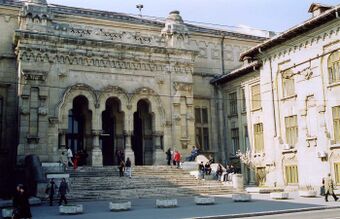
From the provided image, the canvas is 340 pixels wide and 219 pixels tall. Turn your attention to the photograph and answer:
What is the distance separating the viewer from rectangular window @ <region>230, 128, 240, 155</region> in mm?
37812

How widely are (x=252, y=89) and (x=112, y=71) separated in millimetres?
11276

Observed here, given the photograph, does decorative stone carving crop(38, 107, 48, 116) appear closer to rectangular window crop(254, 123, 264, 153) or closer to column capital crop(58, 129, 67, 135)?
column capital crop(58, 129, 67, 135)

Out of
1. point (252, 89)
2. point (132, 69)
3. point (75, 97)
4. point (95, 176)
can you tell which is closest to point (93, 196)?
point (95, 176)

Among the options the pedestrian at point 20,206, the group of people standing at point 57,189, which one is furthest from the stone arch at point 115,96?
the pedestrian at point 20,206

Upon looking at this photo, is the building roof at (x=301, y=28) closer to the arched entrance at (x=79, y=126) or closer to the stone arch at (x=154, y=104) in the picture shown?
the stone arch at (x=154, y=104)

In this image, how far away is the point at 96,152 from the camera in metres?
32.1

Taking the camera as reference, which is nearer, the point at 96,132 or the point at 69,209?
the point at 69,209

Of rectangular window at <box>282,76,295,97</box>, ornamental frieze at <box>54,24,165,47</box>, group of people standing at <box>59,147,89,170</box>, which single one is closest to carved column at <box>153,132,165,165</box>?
group of people standing at <box>59,147,89,170</box>

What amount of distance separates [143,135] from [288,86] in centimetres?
1196

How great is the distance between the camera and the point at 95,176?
95.1 feet

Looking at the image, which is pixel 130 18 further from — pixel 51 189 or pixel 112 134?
pixel 51 189

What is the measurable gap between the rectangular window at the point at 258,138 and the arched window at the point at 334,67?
8.34 metres

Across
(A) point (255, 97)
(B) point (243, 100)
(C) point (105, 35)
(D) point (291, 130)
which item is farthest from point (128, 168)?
(B) point (243, 100)

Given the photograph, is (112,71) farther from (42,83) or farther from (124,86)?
(42,83)
